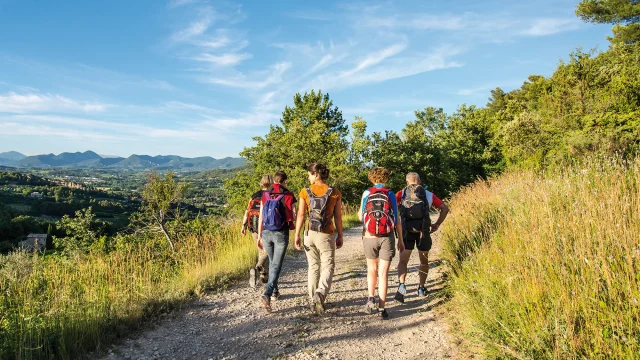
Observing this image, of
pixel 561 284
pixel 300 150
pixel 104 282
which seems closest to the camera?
pixel 561 284

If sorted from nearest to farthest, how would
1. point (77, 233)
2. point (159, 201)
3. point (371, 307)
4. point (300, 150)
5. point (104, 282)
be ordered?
point (371, 307)
point (104, 282)
point (159, 201)
point (77, 233)
point (300, 150)

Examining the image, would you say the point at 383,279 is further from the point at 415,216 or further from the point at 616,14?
the point at 616,14

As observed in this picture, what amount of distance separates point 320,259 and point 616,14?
20.8 metres

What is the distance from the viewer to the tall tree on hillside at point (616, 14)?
54.4 ft

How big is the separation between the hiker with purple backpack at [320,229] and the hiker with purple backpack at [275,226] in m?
0.32

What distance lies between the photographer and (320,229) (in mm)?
4289

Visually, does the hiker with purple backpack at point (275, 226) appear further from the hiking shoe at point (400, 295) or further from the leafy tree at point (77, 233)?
the leafy tree at point (77, 233)

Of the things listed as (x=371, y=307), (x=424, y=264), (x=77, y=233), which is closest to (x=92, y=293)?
(x=371, y=307)

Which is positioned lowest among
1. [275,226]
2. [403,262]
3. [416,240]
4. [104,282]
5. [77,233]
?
[104,282]

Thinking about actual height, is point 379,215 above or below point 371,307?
above

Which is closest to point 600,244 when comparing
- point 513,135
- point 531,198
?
point 531,198

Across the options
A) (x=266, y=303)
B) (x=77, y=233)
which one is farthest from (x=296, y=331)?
(x=77, y=233)

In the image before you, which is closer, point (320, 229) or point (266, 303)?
point (320, 229)

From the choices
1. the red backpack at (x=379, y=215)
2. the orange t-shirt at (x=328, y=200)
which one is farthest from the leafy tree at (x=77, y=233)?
the red backpack at (x=379, y=215)
